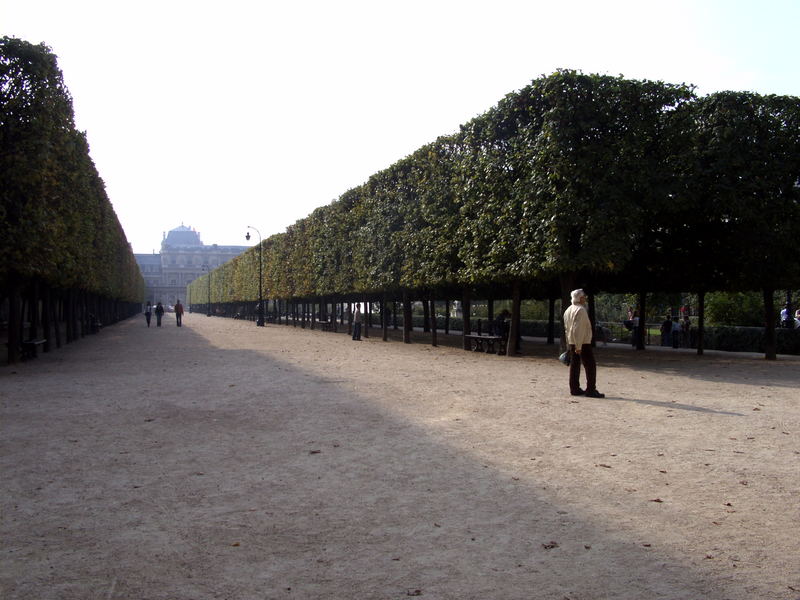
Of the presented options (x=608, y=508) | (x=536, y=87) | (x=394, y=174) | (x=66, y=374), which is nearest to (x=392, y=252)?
(x=394, y=174)

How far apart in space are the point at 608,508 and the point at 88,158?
2894 centimetres

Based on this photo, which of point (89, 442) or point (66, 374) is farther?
point (66, 374)

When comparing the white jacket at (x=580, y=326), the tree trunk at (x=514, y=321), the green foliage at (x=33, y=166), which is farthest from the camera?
the tree trunk at (x=514, y=321)

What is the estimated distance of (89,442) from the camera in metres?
8.72

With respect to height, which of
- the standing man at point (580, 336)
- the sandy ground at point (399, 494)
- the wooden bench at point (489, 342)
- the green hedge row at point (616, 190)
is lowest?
the sandy ground at point (399, 494)

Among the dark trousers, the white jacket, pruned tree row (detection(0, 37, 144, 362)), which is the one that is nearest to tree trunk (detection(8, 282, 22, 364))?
pruned tree row (detection(0, 37, 144, 362))

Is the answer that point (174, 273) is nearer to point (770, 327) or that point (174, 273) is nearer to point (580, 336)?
point (770, 327)

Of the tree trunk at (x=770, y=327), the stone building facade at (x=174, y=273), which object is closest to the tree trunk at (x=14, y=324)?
the tree trunk at (x=770, y=327)

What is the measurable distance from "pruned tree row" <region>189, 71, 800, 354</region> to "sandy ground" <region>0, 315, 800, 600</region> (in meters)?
6.66

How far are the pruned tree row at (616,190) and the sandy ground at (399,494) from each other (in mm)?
6663

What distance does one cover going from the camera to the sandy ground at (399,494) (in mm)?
4418

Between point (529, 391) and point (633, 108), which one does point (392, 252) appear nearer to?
point (633, 108)

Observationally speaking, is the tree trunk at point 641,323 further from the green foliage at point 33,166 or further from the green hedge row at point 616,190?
the green foliage at point 33,166

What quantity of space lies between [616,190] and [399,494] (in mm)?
14093
